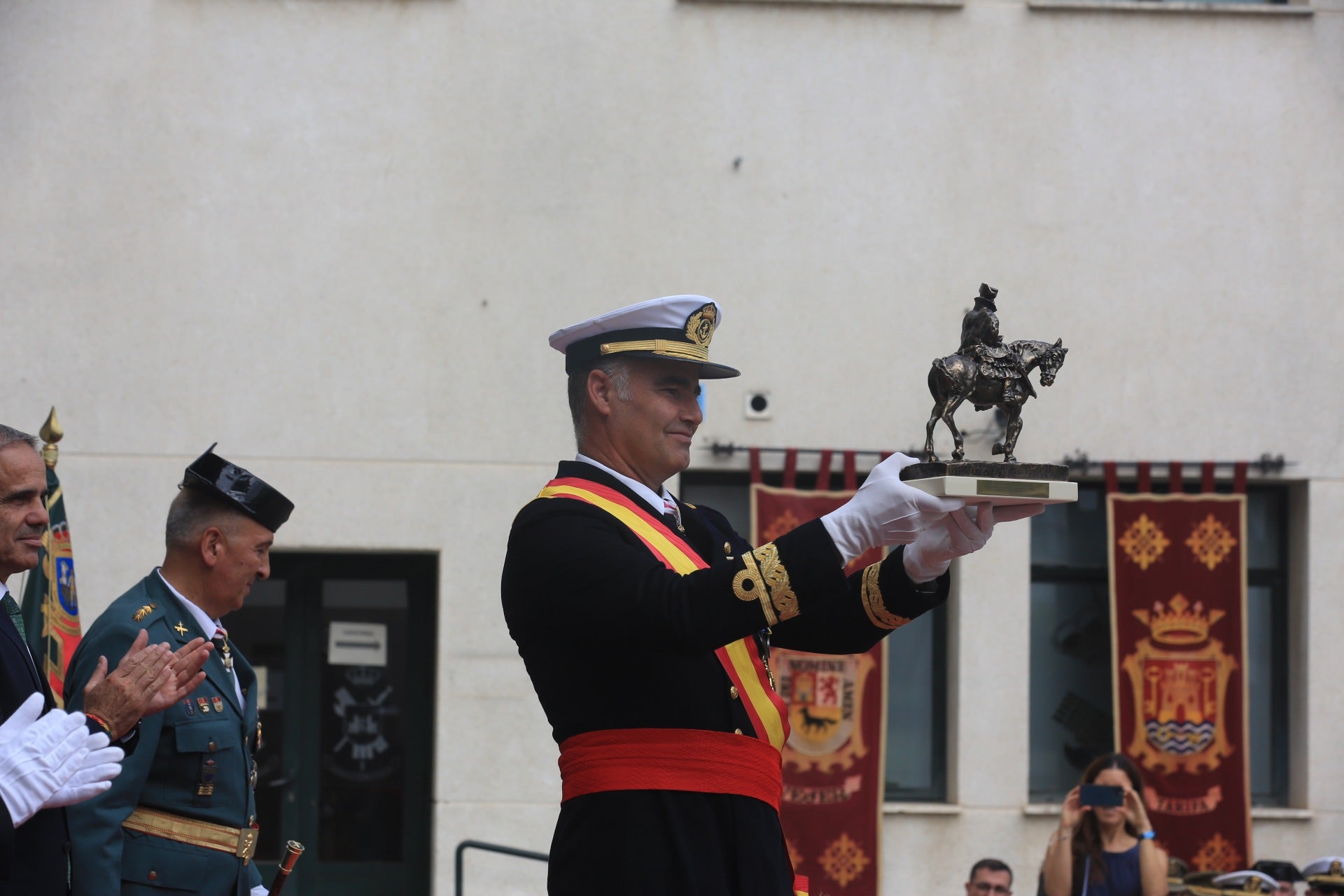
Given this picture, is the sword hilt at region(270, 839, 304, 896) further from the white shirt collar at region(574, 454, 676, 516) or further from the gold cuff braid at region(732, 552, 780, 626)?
the gold cuff braid at region(732, 552, 780, 626)

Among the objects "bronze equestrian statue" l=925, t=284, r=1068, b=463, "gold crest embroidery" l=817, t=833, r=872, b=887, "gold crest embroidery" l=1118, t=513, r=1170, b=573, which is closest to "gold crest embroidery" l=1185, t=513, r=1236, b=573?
"gold crest embroidery" l=1118, t=513, r=1170, b=573

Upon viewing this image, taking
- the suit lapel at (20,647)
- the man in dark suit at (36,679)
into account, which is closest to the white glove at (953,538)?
the man in dark suit at (36,679)

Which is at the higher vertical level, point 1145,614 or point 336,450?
point 336,450

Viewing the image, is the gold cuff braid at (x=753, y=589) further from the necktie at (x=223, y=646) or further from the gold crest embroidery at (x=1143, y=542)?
the gold crest embroidery at (x=1143, y=542)

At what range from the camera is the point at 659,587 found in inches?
104

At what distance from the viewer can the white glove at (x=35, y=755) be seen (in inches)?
108

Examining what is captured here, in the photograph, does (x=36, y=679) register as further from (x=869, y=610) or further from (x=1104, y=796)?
(x=1104, y=796)

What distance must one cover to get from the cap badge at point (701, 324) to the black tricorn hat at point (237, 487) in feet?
4.83

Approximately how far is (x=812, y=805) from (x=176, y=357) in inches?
151

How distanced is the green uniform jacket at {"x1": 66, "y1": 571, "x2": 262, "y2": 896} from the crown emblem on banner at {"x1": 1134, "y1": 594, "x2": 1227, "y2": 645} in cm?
519

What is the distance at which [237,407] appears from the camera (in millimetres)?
7641

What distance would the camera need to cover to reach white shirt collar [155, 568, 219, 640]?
397 cm

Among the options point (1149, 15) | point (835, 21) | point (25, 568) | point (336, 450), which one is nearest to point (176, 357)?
point (336, 450)

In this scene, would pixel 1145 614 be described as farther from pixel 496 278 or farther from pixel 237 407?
pixel 237 407
